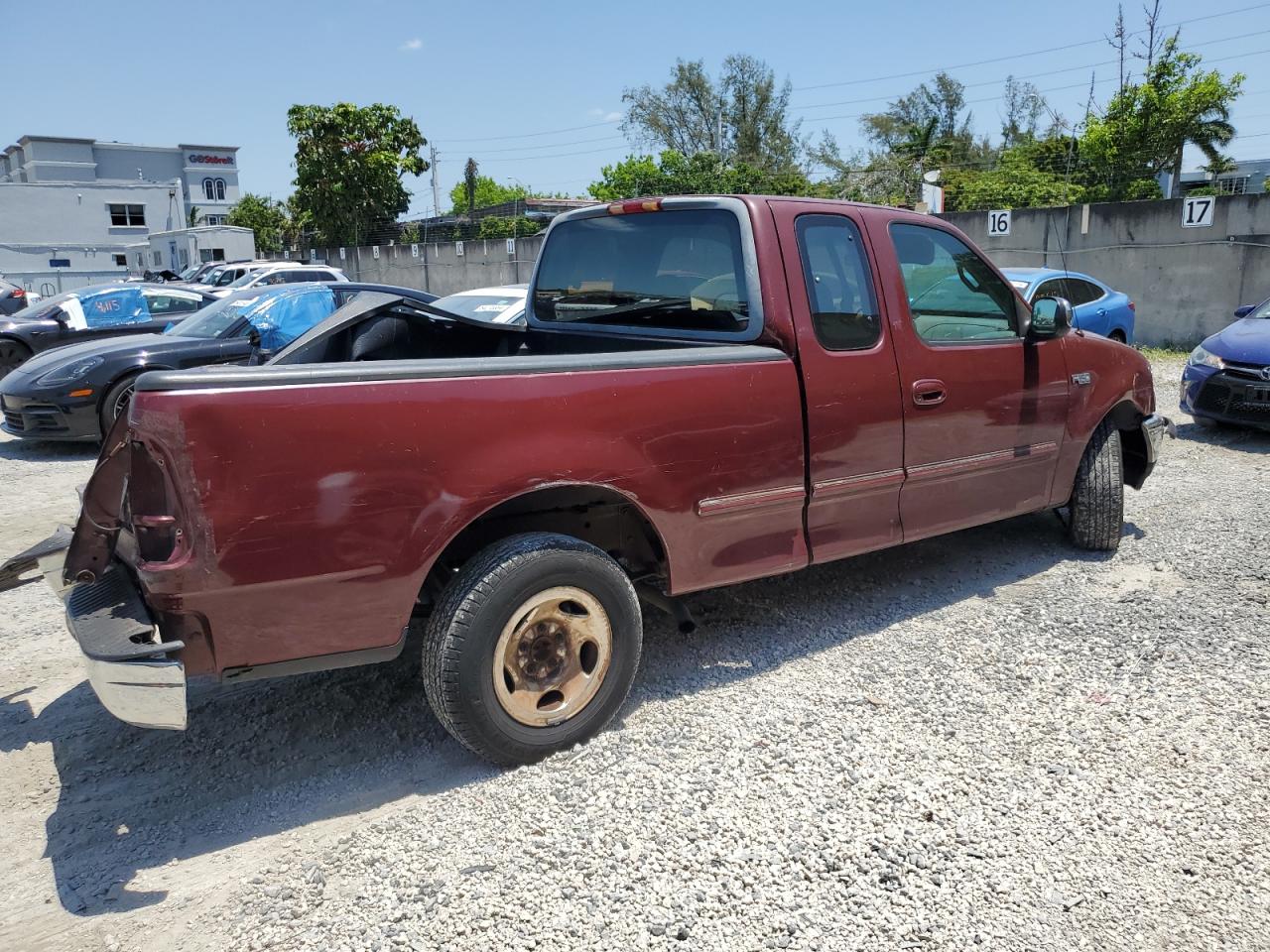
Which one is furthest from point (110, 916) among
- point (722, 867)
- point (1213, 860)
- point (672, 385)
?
point (1213, 860)

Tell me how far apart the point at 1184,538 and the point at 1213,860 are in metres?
3.65

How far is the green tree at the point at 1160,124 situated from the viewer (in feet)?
107

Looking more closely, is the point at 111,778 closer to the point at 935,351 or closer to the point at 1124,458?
the point at 935,351

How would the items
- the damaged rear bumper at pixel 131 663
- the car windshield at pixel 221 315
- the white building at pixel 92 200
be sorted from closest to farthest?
1. the damaged rear bumper at pixel 131 663
2. the car windshield at pixel 221 315
3. the white building at pixel 92 200

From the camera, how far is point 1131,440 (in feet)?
19.8

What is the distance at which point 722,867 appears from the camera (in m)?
2.84

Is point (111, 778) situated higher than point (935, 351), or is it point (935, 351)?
point (935, 351)

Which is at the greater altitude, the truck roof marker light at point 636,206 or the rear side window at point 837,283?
the truck roof marker light at point 636,206

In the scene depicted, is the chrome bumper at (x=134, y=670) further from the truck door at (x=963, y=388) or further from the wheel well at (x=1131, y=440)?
the wheel well at (x=1131, y=440)

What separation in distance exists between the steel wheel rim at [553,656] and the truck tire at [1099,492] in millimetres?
3394

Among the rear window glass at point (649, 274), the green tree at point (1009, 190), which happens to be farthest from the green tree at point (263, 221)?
the rear window glass at point (649, 274)

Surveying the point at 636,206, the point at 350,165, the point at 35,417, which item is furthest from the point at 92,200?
the point at 636,206

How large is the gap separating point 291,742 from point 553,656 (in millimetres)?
1161

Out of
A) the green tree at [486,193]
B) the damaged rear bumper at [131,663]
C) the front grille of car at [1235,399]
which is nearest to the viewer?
the damaged rear bumper at [131,663]
